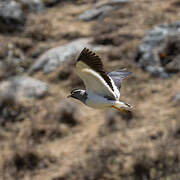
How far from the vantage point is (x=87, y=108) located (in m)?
11.1

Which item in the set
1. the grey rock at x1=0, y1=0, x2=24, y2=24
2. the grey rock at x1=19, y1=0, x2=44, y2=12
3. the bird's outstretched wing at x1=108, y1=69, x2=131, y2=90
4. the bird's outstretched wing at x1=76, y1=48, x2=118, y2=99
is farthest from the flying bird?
the grey rock at x1=19, y1=0, x2=44, y2=12

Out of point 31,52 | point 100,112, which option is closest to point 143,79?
point 100,112

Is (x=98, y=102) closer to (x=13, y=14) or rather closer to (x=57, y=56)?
(x=57, y=56)


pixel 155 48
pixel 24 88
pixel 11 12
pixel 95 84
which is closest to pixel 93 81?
pixel 95 84

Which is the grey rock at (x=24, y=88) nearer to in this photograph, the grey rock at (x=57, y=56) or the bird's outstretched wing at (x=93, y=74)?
the grey rock at (x=57, y=56)

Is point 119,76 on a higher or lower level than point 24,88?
higher

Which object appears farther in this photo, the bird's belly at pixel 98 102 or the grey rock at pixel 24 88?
the grey rock at pixel 24 88

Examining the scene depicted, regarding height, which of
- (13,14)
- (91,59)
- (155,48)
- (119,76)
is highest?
(91,59)

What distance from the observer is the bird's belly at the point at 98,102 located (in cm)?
318

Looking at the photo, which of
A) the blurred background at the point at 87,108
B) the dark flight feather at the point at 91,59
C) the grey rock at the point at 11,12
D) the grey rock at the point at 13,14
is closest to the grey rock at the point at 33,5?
the grey rock at the point at 13,14

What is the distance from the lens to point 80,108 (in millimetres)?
11078

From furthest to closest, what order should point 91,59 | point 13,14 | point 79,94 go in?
point 13,14 → point 79,94 → point 91,59

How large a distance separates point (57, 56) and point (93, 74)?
405 inches

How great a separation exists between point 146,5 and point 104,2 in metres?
1.99
